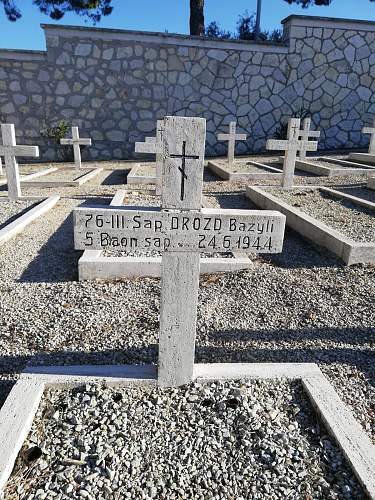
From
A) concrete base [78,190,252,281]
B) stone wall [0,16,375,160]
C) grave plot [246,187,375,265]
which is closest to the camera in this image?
concrete base [78,190,252,281]

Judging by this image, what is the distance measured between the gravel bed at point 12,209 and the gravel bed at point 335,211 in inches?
153

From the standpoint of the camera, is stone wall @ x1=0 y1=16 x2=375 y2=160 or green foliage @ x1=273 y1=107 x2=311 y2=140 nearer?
stone wall @ x1=0 y1=16 x2=375 y2=160

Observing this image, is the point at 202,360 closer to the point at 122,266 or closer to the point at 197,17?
the point at 122,266

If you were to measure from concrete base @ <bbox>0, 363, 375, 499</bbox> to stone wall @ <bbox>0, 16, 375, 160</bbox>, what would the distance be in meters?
11.8

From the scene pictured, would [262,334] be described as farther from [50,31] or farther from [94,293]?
[50,31]

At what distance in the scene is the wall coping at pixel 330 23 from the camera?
41.6ft

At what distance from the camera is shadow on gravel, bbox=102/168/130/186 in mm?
8328

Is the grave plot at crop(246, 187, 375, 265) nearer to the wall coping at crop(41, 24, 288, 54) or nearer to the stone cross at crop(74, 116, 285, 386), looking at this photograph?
the stone cross at crop(74, 116, 285, 386)

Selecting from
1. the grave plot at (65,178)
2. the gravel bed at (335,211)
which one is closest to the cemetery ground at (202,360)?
the gravel bed at (335,211)

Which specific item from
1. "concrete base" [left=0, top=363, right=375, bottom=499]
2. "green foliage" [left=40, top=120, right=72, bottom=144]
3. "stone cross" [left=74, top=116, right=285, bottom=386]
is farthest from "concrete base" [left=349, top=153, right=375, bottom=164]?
"stone cross" [left=74, top=116, right=285, bottom=386]

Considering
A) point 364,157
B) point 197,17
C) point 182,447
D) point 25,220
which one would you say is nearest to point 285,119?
point 364,157

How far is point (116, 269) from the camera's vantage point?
3320 mm

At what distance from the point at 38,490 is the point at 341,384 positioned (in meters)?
1.58

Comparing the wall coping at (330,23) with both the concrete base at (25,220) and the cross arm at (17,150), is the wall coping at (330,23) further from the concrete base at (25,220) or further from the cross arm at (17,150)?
the concrete base at (25,220)
